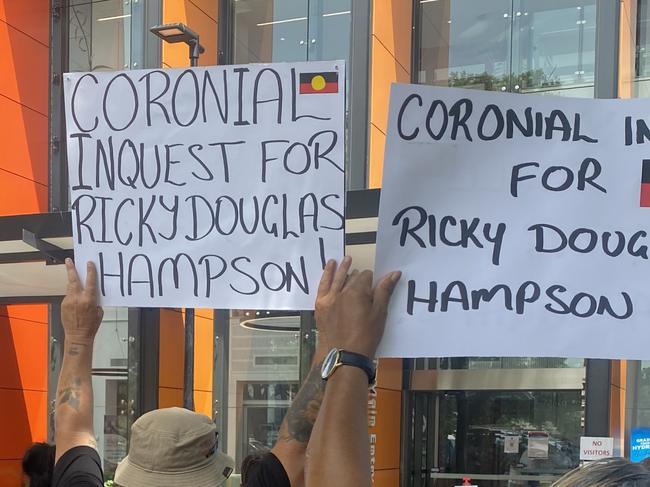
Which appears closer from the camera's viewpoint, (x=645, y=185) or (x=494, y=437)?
(x=645, y=185)

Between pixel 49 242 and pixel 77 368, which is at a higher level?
pixel 49 242

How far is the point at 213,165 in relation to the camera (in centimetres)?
279

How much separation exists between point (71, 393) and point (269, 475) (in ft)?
2.15

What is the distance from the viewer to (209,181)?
2.80m

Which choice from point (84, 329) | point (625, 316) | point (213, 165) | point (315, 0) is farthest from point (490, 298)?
point (315, 0)

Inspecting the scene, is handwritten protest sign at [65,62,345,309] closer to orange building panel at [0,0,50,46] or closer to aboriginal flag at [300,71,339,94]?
aboriginal flag at [300,71,339,94]

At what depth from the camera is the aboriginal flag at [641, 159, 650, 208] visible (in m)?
2.50

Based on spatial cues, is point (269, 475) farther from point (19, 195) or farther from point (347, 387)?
point (19, 195)

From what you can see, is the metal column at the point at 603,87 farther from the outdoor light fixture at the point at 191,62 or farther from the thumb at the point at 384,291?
the thumb at the point at 384,291

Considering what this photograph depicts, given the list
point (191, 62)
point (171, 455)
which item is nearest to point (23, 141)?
point (191, 62)

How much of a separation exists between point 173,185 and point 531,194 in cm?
103

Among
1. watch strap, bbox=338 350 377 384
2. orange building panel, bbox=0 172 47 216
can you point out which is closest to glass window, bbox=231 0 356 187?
orange building panel, bbox=0 172 47 216

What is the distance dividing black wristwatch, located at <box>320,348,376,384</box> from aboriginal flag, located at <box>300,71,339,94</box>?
84 centimetres

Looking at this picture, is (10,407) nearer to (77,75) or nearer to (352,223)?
(352,223)
